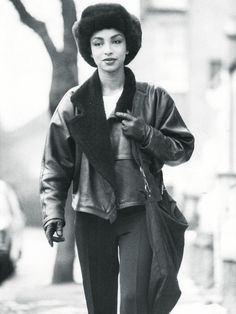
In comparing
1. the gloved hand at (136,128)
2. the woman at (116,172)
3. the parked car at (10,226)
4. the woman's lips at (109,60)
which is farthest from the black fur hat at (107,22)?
the parked car at (10,226)

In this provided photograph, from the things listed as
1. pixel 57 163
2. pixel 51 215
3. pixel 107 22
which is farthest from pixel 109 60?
pixel 51 215

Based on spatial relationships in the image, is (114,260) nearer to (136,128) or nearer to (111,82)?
(136,128)

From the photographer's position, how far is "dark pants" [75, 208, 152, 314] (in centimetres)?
313

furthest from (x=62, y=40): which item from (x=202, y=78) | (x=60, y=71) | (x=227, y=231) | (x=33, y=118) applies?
(x=227, y=231)

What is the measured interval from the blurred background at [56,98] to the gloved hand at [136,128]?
4.37 ft

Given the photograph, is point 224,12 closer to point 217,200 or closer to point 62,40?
point 62,40

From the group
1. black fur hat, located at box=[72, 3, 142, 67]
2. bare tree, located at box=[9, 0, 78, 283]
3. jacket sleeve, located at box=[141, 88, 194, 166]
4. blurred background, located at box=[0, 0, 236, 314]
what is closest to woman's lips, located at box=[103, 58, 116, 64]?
black fur hat, located at box=[72, 3, 142, 67]

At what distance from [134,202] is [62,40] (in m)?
1.75

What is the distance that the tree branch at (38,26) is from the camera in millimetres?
4465

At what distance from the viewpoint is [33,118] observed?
474 centimetres

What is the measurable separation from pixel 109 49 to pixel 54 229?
832 mm

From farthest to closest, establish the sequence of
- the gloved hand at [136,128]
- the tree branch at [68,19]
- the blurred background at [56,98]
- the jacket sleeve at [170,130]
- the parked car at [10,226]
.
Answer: the parked car at [10,226], the blurred background at [56,98], the tree branch at [68,19], the jacket sleeve at [170,130], the gloved hand at [136,128]

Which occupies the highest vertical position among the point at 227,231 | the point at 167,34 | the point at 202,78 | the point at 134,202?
the point at 167,34

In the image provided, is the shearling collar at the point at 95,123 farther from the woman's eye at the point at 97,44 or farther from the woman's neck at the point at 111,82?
the woman's eye at the point at 97,44
